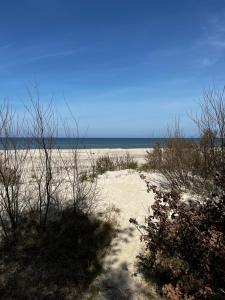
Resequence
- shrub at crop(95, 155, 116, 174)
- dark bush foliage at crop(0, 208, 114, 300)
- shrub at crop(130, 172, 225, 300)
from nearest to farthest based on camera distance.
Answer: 1. shrub at crop(130, 172, 225, 300)
2. dark bush foliage at crop(0, 208, 114, 300)
3. shrub at crop(95, 155, 116, 174)

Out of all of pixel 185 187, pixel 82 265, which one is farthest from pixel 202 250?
pixel 185 187

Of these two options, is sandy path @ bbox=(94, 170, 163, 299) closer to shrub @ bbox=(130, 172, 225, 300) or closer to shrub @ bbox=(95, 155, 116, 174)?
shrub @ bbox=(130, 172, 225, 300)

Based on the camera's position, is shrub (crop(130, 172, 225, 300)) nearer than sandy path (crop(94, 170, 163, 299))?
Yes

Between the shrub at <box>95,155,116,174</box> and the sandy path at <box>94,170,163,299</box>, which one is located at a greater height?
the shrub at <box>95,155,116,174</box>

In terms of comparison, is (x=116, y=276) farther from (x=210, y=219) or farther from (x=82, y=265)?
(x=210, y=219)

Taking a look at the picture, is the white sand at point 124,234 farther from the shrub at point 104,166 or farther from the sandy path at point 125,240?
the shrub at point 104,166

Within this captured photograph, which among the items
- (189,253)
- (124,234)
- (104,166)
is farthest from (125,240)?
(104,166)

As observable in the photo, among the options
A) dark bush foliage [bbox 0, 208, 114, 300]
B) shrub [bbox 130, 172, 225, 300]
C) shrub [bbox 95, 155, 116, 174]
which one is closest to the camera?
shrub [bbox 130, 172, 225, 300]

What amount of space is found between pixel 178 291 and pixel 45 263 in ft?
7.05

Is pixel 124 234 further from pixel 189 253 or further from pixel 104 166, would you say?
pixel 104 166

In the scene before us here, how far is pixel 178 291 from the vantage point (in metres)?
4.03

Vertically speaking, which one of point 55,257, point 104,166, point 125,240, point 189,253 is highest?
point 104,166

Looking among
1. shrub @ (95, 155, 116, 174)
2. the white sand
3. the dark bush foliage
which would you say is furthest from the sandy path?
shrub @ (95, 155, 116, 174)

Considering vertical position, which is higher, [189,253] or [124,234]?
[189,253]
